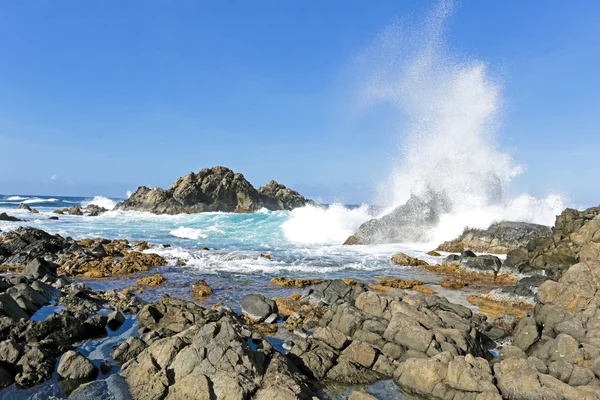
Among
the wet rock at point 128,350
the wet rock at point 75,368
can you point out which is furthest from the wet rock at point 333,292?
the wet rock at point 75,368

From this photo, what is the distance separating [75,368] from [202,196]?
196 ft

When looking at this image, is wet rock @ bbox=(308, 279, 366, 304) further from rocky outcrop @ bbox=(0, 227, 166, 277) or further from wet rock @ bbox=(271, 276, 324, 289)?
rocky outcrop @ bbox=(0, 227, 166, 277)

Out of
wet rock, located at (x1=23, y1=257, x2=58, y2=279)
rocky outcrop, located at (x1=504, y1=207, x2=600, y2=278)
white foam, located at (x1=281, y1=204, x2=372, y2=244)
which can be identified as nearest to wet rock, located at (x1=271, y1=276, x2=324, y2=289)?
wet rock, located at (x1=23, y1=257, x2=58, y2=279)

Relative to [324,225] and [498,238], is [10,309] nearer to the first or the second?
[498,238]

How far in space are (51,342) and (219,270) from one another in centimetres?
1148

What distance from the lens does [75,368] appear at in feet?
27.4

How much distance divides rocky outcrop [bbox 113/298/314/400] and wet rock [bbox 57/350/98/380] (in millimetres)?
612

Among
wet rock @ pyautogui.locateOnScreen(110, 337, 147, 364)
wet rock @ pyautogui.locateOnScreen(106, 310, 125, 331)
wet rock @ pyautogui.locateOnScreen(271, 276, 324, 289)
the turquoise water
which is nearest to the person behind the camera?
wet rock @ pyautogui.locateOnScreen(110, 337, 147, 364)

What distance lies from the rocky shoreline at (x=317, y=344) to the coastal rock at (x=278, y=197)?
62.4 metres

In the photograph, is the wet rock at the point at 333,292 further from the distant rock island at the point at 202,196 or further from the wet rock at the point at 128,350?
the distant rock island at the point at 202,196

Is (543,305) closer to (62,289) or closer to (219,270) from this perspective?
(219,270)

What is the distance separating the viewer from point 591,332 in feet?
32.9

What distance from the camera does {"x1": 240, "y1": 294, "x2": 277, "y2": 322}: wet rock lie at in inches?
496

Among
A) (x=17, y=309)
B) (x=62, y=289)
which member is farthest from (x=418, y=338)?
(x=62, y=289)
